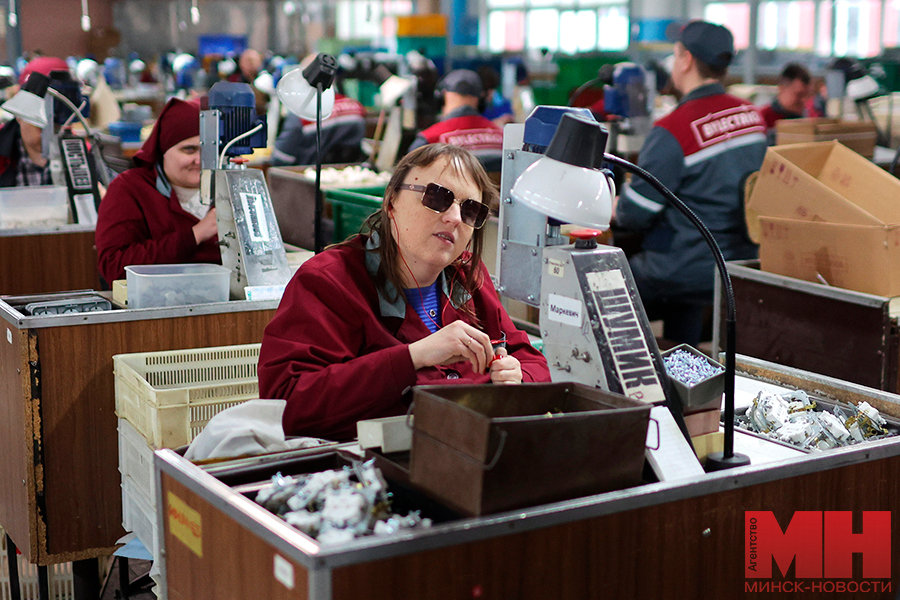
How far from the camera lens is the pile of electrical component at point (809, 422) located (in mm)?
2053

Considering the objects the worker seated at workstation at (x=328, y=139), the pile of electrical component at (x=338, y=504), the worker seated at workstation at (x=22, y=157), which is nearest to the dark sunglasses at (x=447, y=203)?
the pile of electrical component at (x=338, y=504)

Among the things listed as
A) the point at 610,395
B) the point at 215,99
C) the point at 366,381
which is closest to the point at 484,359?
the point at 366,381

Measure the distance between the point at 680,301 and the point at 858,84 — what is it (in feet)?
11.0

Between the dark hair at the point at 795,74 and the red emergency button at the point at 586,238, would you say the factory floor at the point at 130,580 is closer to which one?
the red emergency button at the point at 586,238

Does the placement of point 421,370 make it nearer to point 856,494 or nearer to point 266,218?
point 856,494

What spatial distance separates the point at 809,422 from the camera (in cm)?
212

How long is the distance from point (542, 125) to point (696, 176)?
95.4 inches

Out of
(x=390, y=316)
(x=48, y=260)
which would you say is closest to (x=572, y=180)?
(x=390, y=316)

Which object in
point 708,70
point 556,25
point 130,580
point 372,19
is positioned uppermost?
point 372,19

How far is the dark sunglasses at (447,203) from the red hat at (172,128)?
147cm

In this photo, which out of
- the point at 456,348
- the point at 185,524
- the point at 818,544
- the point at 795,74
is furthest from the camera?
the point at 795,74

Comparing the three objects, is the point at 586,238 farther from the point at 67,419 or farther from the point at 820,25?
the point at 820,25

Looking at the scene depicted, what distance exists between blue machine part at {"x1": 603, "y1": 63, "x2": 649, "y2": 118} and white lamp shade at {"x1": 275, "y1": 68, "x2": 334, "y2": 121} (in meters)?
2.39

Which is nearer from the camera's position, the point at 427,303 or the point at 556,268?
the point at 556,268
